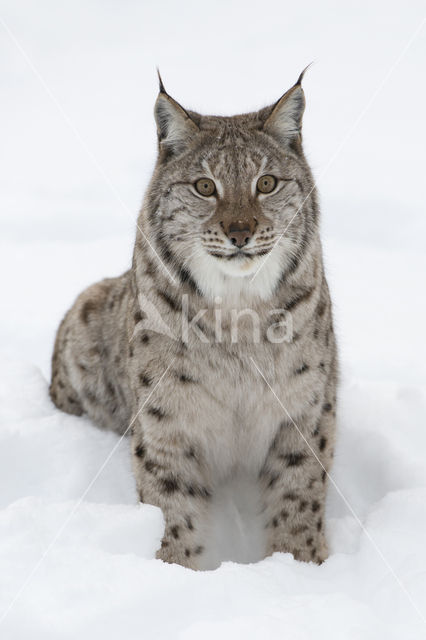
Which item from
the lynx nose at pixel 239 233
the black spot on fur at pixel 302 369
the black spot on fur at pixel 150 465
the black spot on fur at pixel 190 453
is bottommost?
the black spot on fur at pixel 150 465

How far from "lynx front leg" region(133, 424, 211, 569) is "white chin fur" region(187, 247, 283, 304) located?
719mm

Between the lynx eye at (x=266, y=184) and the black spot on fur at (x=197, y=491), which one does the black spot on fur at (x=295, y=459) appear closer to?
the black spot on fur at (x=197, y=491)

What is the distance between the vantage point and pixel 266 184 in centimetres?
364

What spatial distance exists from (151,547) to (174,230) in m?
1.40

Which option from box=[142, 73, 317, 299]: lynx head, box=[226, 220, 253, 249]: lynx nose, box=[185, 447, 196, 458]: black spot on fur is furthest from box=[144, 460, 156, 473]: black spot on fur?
box=[226, 220, 253, 249]: lynx nose

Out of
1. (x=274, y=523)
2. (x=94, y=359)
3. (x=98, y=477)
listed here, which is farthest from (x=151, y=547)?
(x=94, y=359)

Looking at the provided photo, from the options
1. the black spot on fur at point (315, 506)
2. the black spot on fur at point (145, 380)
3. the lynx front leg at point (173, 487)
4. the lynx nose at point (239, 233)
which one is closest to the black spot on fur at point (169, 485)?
the lynx front leg at point (173, 487)

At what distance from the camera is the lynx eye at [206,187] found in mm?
3600

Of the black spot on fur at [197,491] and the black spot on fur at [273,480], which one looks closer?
the black spot on fur at [197,491]

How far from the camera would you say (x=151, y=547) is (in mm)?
3363

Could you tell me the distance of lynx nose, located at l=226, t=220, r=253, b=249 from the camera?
342 cm

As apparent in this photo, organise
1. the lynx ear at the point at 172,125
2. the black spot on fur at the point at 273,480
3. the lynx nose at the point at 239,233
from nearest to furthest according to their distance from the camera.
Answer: the lynx nose at the point at 239,233 < the lynx ear at the point at 172,125 < the black spot on fur at the point at 273,480

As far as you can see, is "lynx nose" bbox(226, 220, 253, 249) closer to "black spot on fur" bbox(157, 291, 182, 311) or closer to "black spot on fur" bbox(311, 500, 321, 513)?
"black spot on fur" bbox(157, 291, 182, 311)

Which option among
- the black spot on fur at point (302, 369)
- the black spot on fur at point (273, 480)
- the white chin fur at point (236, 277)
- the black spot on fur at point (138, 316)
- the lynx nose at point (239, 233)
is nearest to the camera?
the lynx nose at point (239, 233)
